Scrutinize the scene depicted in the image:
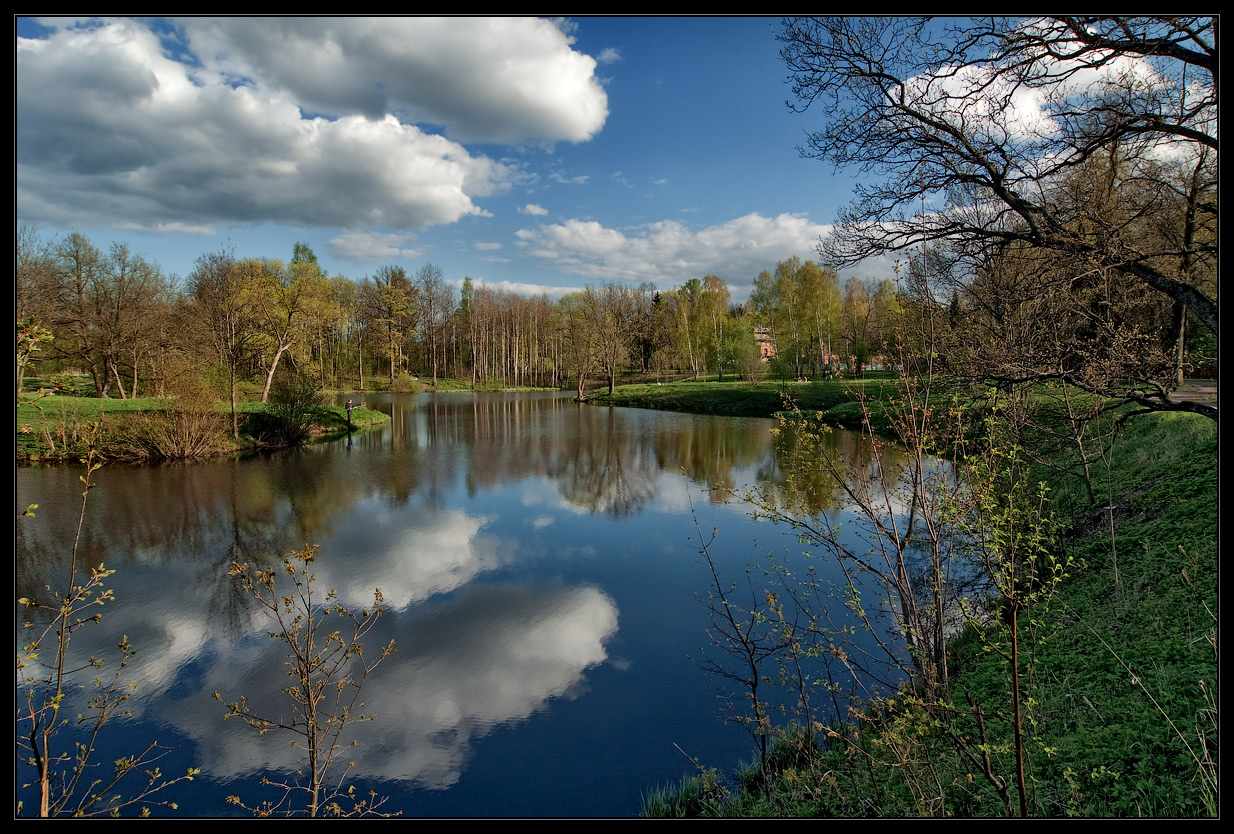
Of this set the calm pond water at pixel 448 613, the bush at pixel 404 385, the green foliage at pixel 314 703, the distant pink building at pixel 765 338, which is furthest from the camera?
the bush at pixel 404 385

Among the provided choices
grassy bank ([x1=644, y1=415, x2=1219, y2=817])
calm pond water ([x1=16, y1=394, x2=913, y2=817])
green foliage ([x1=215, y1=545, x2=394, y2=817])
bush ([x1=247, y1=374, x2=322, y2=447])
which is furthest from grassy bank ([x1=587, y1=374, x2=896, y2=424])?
green foliage ([x1=215, y1=545, x2=394, y2=817])

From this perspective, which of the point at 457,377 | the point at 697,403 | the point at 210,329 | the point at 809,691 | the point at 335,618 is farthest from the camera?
the point at 457,377

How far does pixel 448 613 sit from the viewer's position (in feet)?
27.0

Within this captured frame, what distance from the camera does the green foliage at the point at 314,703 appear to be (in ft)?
11.0

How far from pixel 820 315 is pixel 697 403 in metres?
11.3

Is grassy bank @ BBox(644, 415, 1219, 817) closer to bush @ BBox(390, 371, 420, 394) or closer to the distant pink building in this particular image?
the distant pink building

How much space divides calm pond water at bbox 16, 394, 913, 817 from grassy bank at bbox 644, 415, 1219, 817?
3.75ft

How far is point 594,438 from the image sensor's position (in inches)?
1016

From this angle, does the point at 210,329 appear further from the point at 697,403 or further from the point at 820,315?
the point at 820,315

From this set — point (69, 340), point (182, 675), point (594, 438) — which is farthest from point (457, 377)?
point (182, 675)

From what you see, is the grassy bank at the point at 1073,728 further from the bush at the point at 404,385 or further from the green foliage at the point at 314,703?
the bush at the point at 404,385

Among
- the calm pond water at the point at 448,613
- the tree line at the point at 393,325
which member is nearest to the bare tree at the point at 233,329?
the tree line at the point at 393,325

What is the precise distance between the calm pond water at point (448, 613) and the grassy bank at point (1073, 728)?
45.0 inches

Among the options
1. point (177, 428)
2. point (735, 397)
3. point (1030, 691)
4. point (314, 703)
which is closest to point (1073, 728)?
point (1030, 691)
